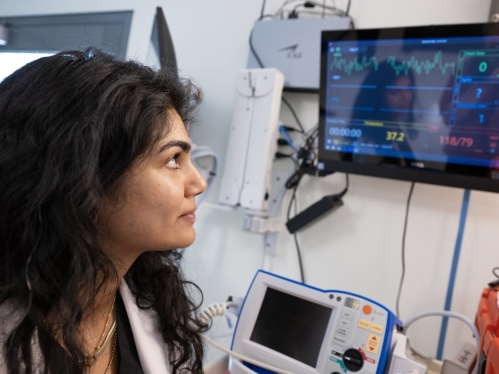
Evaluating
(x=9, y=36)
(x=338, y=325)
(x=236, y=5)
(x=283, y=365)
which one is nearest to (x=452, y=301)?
(x=338, y=325)

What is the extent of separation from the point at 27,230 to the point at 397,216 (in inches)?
46.4

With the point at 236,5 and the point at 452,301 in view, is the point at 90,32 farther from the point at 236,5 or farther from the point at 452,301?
the point at 452,301

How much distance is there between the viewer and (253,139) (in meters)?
1.64

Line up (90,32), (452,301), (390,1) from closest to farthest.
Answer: (452,301)
(390,1)
(90,32)

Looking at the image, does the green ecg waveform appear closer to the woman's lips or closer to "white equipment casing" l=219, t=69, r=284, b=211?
"white equipment casing" l=219, t=69, r=284, b=211

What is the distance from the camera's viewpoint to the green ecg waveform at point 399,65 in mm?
1267

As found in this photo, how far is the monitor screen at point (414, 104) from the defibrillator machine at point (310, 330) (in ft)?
1.57

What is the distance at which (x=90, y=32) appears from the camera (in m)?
2.43

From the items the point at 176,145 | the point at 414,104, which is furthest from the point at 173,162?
the point at 414,104

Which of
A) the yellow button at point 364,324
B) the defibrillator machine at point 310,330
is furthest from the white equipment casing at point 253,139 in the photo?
the yellow button at point 364,324

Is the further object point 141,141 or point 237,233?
point 237,233

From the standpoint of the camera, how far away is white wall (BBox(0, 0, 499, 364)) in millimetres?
1436

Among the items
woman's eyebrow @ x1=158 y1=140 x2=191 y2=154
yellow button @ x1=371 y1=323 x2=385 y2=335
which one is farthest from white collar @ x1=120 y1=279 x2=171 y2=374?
yellow button @ x1=371 y1=323 x2=385 y2=335

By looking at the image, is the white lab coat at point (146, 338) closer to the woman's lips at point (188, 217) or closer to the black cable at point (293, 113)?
the woman's lips at point (188, 217)
